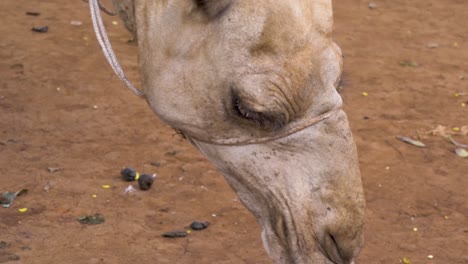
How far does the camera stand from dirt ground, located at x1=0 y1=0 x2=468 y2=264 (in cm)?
441

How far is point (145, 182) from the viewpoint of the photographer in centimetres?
487

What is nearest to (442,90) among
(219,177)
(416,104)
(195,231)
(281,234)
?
(416,104)

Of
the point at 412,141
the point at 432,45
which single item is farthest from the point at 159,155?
the point at 432,45

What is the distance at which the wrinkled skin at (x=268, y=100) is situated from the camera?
1811 mm

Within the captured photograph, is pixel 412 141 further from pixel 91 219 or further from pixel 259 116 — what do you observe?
pixel 259 116

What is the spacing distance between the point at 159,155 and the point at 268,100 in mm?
3472

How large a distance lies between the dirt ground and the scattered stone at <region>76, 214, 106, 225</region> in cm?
3

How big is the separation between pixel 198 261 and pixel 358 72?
2740mm

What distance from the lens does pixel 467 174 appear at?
5.26m

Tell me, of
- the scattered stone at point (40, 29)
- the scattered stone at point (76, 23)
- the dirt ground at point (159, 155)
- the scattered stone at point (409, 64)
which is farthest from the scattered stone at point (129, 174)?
the scattered stone at point (409, 64)

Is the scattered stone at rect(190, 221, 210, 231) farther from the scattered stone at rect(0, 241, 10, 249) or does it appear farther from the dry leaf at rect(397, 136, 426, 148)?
the dry leaf at rect(397, 136, 426, 148)

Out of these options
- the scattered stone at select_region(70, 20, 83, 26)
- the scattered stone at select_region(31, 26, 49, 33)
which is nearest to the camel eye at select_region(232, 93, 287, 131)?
the scattered stone at select_region(31, 26, 49, 33)

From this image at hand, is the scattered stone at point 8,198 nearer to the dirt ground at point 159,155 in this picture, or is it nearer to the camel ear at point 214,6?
the dirt ground at point 159,155

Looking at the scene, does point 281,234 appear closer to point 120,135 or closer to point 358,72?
point 120,135
